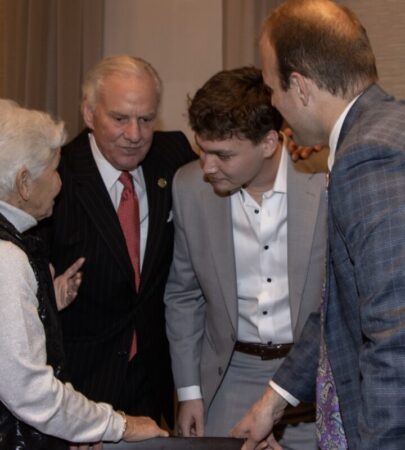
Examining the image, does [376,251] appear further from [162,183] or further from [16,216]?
[162,183]

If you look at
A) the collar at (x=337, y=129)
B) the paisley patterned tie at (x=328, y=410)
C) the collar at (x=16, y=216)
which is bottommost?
the paisley patterned tie at (x=328, y=410)

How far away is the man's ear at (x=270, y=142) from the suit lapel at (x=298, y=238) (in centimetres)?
14

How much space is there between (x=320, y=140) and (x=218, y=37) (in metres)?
2.51

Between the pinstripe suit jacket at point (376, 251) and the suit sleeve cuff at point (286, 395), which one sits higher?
the pinstripe suit jacket at point (376, 251)

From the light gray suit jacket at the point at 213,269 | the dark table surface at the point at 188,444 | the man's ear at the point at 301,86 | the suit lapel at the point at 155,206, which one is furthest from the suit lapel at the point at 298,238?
the man's ear at the point at 301,86

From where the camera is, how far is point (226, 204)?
111 inches

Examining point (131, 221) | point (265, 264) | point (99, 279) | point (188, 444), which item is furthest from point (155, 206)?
point (188, 444)

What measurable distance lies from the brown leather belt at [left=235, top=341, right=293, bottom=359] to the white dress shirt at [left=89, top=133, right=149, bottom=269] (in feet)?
1.53

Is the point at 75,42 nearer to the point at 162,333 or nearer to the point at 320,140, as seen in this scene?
the point at 162,333

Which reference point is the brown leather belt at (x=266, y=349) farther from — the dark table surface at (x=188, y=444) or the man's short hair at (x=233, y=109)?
the man's short hair at (x=233, y=109)

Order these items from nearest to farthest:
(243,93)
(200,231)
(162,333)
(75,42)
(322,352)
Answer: (322,352) < (243,93) < (200,231) < (162,333) < (75,42)

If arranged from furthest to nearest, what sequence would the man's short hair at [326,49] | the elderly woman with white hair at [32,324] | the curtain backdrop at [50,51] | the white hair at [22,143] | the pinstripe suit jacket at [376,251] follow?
the curtain backdrop at [50,51]
the white hair at [22,143]
the elderly woman with white hair at [32,324]
the man's short hair at [326,49]
the pinstripe suit jacket at [376,251]

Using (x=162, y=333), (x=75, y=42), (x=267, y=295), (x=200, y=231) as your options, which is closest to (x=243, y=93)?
(x=200, y=231)

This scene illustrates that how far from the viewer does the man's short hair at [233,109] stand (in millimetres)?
2617
